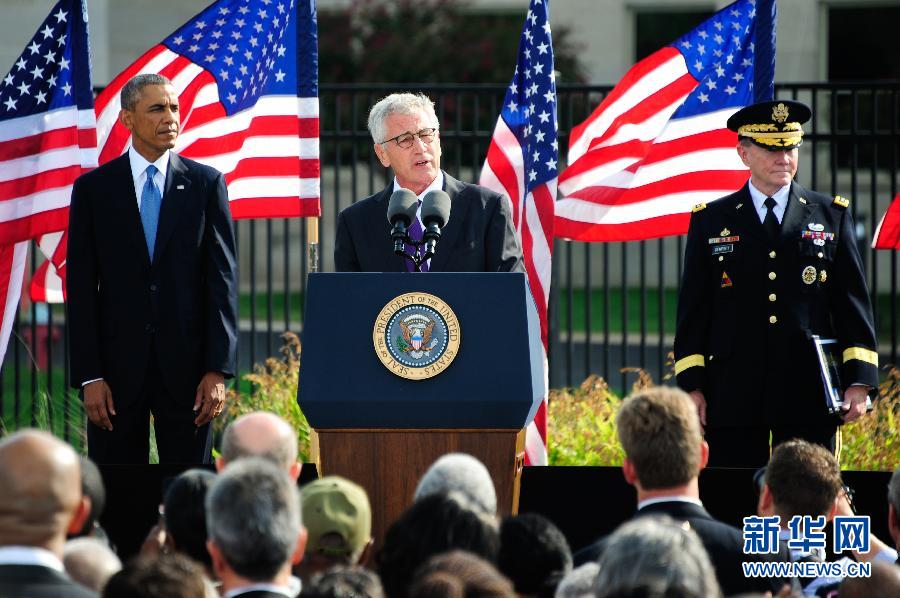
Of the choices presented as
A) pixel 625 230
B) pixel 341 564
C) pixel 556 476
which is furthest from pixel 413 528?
pixel 625 230

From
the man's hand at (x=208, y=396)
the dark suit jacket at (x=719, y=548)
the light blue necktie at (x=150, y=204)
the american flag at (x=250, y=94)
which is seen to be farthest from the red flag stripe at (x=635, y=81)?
the dark suit jacket at (x=719, y=548)

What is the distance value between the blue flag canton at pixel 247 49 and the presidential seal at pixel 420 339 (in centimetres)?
327

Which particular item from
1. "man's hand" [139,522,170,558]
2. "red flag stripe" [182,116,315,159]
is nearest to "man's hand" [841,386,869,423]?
"man's hand" [139,522,170,558]

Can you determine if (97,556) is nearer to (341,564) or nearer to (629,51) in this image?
(341,564)

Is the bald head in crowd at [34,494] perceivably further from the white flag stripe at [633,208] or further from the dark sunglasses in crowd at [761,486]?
the white flag stripe at [633,208]

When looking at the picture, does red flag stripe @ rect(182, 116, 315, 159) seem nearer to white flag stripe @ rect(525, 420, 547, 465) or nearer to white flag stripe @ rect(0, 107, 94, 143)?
white flag stripe @ rect(0, 107, 94, 143)

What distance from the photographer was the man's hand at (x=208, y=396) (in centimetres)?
602

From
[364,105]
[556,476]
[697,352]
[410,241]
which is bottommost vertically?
[556,476]

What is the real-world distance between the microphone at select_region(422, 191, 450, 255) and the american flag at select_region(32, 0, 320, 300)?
9.47 ft

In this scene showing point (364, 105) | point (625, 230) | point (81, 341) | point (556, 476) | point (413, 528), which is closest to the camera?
point (413, 528)

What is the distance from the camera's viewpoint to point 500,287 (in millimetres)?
4855

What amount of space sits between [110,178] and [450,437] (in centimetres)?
213

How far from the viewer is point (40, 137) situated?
7605 mm

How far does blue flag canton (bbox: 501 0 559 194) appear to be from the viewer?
7949mm
